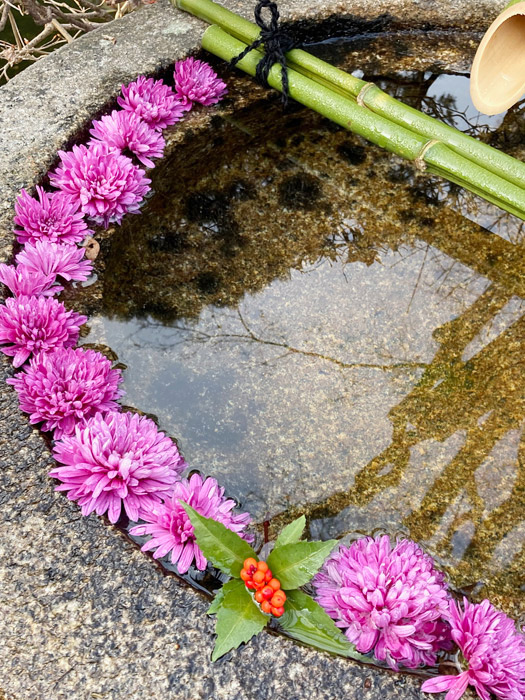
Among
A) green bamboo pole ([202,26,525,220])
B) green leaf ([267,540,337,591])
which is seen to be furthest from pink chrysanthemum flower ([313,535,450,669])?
green bamboo pole ([202,26,525,220])

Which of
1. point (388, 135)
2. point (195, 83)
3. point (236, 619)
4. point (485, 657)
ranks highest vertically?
point (195, 83)

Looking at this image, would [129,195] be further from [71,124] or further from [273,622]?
[273,622]

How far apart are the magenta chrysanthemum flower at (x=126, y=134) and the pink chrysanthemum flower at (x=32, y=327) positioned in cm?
82

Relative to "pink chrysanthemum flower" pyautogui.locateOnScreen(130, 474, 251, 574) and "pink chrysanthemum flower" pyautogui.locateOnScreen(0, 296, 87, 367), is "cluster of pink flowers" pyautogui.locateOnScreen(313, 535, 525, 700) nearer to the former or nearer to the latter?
"pink chrysanthemum flower" pyautogui.locateOnScreen(130, 474, 251, 574)

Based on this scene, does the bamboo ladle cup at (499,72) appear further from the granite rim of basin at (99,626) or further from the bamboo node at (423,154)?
the granite rim of basin at (99,626)

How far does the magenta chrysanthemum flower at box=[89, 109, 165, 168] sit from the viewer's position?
241cm

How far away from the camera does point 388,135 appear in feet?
7.83

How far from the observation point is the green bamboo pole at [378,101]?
7.34 feet

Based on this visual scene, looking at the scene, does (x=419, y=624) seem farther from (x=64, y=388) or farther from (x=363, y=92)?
(x=363, y=92)

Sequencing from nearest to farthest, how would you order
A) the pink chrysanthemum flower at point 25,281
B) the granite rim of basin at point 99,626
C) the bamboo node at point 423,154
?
1. the granite rim of basin at point 99,626
2. the pink chrysanthemum flower at point 25,281
3. the bamboo node at point 423,154

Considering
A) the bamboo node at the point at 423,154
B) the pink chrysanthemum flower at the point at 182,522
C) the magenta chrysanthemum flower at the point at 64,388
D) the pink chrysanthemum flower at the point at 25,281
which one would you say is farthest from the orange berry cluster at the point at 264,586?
the bamboo node at the point at 423,154

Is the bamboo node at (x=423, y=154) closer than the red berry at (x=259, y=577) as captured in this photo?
No

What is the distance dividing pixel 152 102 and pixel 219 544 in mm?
1878

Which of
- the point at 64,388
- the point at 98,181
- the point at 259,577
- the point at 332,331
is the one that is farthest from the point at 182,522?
the point at 98,181
